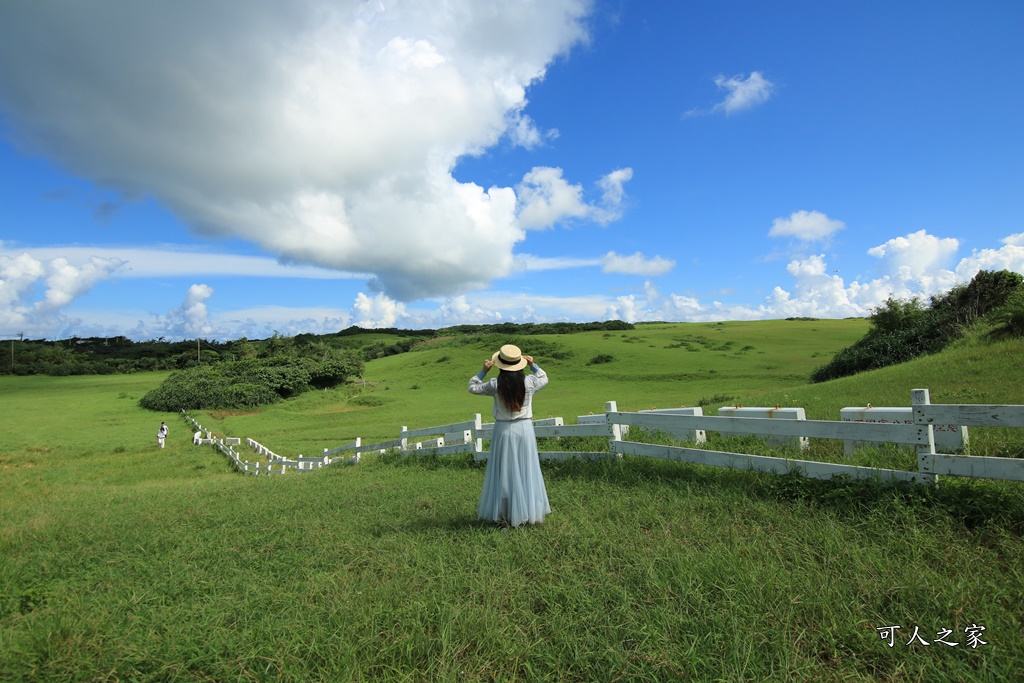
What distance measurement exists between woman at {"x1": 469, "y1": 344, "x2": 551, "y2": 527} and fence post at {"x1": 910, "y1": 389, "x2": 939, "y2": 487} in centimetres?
371

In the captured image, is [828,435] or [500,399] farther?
[500,399]

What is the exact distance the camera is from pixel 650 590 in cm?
411

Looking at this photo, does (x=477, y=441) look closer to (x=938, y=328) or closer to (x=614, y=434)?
(x=614, y=434)

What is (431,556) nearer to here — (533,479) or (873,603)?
(533,479)

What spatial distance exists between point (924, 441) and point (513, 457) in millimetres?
4092

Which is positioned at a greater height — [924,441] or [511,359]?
[511,359]

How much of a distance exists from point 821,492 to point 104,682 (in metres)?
6.33

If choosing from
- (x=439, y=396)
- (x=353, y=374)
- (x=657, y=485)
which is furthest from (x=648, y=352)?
(x=657, y=485)

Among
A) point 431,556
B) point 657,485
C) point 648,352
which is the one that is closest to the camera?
point 431,556

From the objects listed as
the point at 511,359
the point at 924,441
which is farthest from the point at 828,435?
the point at 511,359

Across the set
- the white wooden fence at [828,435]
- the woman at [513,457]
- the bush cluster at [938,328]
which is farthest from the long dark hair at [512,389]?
the bush cluster at [938,328]

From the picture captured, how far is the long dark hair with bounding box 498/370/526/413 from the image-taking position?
6270 mm

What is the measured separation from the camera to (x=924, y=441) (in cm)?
536

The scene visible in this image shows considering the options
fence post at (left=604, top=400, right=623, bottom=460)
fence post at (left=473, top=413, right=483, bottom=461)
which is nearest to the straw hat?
fence post at (left=604, top=400, right=623, bottom=460)
